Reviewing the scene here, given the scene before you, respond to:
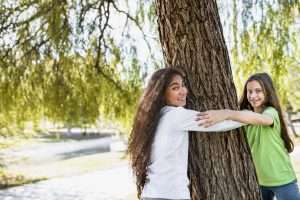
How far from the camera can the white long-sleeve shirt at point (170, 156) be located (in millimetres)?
2094

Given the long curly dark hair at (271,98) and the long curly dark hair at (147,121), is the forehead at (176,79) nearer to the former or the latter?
the long curly dark hair at (147,121)

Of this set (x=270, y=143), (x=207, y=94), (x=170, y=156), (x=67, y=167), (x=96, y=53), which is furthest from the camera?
(x=67, y=167)

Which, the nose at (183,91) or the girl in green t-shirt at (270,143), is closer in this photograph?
the nose at (183,91)

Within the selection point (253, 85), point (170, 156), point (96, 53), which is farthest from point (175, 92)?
point (96, 53)

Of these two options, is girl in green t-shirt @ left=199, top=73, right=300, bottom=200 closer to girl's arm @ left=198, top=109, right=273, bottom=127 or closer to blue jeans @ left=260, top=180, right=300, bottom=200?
blue jeans @ left=260, top=180, right=300, bottom=200

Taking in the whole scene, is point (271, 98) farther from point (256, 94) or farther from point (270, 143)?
point (270, 143)

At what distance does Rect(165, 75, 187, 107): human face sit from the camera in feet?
7.20

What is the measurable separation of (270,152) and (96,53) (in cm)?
243

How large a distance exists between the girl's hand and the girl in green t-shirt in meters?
0.28

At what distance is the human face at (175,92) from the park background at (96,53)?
2094 mm

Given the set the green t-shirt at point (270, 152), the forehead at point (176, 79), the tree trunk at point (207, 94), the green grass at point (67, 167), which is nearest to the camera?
the forehead at point (176, 79)

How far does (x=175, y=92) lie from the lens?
220 centimetres

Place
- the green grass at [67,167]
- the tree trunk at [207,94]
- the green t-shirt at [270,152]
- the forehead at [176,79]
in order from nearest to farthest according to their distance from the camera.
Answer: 1. the forehead at [176,79]
2. the tree trunk at [207,94]
3. the green t-shirt at [270,152]
4. the green grass at [67,167]

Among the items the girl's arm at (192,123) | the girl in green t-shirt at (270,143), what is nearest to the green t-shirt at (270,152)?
the girl in green t-shirt at (270,143)
